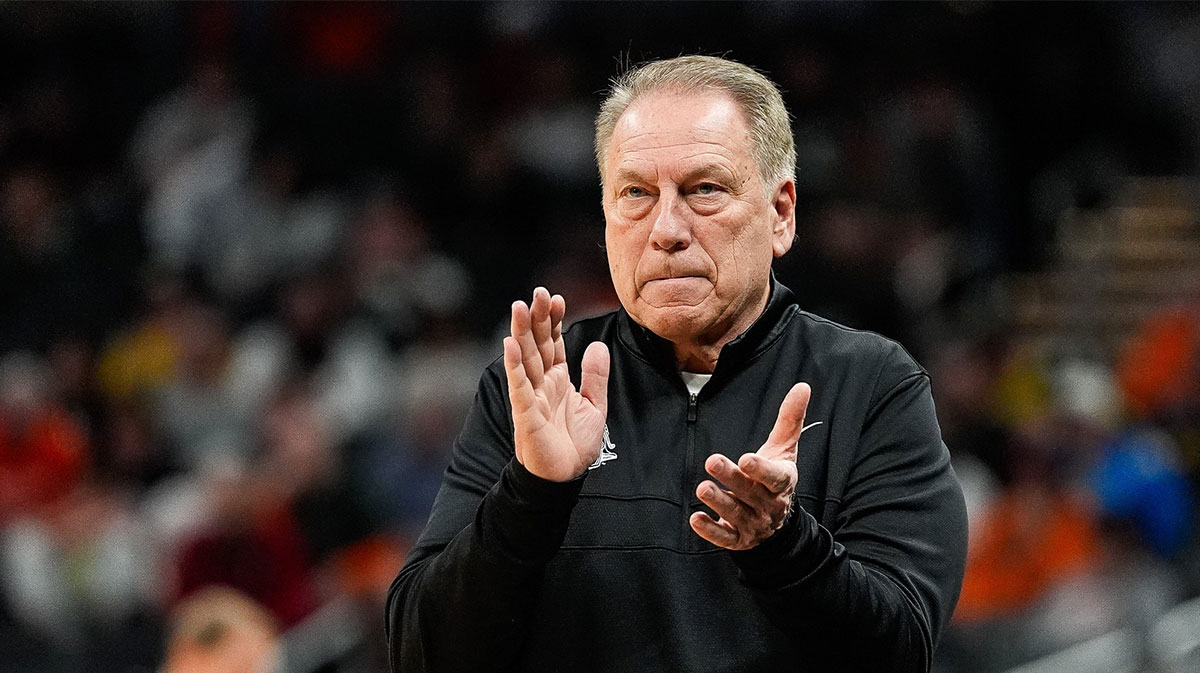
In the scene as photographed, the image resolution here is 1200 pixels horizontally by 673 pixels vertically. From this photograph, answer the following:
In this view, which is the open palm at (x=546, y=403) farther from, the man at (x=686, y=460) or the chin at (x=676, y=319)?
the chin at (x=676, y=319)

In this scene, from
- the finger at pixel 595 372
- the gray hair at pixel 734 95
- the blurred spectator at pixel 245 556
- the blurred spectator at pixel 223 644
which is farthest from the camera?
the blurred spectator at pixel 245 556

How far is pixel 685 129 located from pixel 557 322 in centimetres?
35

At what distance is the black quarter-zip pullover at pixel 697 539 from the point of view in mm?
2023

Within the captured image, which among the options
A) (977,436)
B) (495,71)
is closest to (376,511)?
(977,436)

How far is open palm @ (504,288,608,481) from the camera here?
202 cm

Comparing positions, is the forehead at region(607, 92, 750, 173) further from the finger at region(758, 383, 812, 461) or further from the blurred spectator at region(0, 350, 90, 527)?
the blurred spectator at region(0, 350, 90, 527)

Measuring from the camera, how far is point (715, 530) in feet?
6.35

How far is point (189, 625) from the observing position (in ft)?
16.8

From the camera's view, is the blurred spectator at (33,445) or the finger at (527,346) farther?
the blurred spectator at (33,445)

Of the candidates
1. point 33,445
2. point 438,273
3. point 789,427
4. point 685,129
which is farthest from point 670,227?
point 438,273

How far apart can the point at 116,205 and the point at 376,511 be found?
2.98 m

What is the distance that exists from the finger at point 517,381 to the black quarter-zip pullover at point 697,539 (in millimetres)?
86

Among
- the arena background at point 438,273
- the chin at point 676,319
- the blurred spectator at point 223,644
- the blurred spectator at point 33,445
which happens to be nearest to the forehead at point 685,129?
the chin at point 676,319

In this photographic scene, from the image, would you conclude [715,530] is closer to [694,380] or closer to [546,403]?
[546,403]
